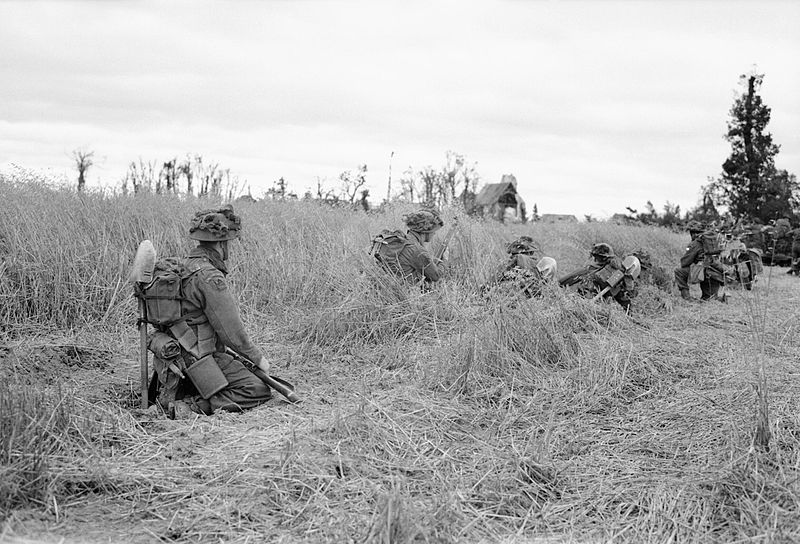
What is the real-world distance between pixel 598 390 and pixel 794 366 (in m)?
1.94

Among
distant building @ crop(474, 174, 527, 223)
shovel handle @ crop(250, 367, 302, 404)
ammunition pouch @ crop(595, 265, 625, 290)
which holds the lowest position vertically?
shovel handle @ crop(250, 367, 302, 404)

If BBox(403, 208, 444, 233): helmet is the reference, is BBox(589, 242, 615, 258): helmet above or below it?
below

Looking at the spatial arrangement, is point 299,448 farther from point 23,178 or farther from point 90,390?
point 23,178

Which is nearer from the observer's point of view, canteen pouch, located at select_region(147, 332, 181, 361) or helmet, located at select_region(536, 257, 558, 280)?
canteen pouch, located at select_region(147, 332, 181, 361)

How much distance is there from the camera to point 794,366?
559 centimetres

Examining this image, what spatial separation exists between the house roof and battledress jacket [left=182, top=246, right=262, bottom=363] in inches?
1152

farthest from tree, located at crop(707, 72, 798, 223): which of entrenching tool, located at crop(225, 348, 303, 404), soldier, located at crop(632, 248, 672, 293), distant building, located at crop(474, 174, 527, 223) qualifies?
entrenching tool, located at crop(225, 348, 303, 404)

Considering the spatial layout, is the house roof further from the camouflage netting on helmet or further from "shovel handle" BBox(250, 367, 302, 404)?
"shovel handle" BBox(250, 367, 302, 404)

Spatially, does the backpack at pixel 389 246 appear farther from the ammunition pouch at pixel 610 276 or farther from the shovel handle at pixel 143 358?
the shovel handle at pixel 143 358

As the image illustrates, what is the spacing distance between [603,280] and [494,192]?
2686 cm

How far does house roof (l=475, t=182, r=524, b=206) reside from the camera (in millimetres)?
33875

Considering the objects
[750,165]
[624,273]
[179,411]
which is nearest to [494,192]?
[750,165]

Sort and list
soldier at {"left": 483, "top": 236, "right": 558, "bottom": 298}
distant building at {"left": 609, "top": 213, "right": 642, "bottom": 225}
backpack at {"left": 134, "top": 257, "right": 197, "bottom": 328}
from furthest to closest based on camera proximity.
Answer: distant building at {"left": 609, "top": 213, "right": 642, "bottom": 225}, soldier at {"left": 483, "top": 236, "right": 558, "bottom": 298}, backpack at {"left": 134, "top": 257, "right": 197, "bottom": 328}

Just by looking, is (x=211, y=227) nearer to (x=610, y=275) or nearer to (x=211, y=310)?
(x=211, y=310)
